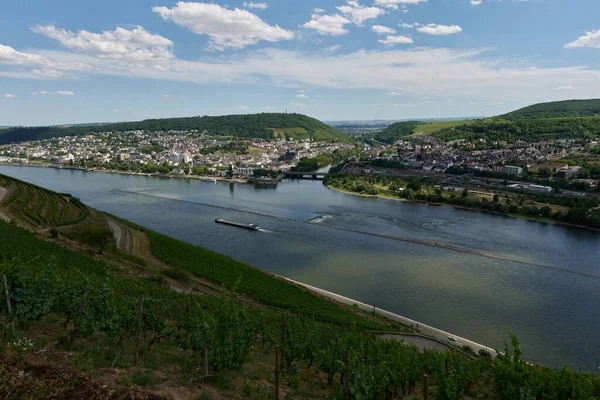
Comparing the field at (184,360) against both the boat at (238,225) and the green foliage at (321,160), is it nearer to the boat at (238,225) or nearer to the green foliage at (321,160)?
the boat at (238,225)

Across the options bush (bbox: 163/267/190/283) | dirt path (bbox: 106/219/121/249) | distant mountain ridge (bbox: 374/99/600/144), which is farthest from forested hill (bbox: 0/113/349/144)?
bush (bbox: 163/267/190/283)

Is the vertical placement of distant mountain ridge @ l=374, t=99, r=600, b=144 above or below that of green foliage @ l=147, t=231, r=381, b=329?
above

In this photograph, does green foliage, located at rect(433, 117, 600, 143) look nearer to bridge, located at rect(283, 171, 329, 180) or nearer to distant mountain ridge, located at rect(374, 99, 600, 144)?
distant mountain ridge, located at rect(374, 99, 600, 144)

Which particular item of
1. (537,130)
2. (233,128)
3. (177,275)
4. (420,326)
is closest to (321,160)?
(537,130)

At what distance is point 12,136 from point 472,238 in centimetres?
11252

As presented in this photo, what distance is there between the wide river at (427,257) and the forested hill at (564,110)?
67501 mm

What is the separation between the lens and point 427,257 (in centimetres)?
1645

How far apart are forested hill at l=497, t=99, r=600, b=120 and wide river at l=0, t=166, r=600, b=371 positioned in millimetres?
67501

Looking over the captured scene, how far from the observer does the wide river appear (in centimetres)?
1104

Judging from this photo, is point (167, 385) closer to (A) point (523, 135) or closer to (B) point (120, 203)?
(B) point (120, 203)

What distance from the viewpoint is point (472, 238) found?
19594 millimetres

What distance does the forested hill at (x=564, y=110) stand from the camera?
75188 mm

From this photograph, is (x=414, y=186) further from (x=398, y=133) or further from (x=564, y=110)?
(x=564, y=110)

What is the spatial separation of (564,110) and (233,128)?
77151 millimetres
